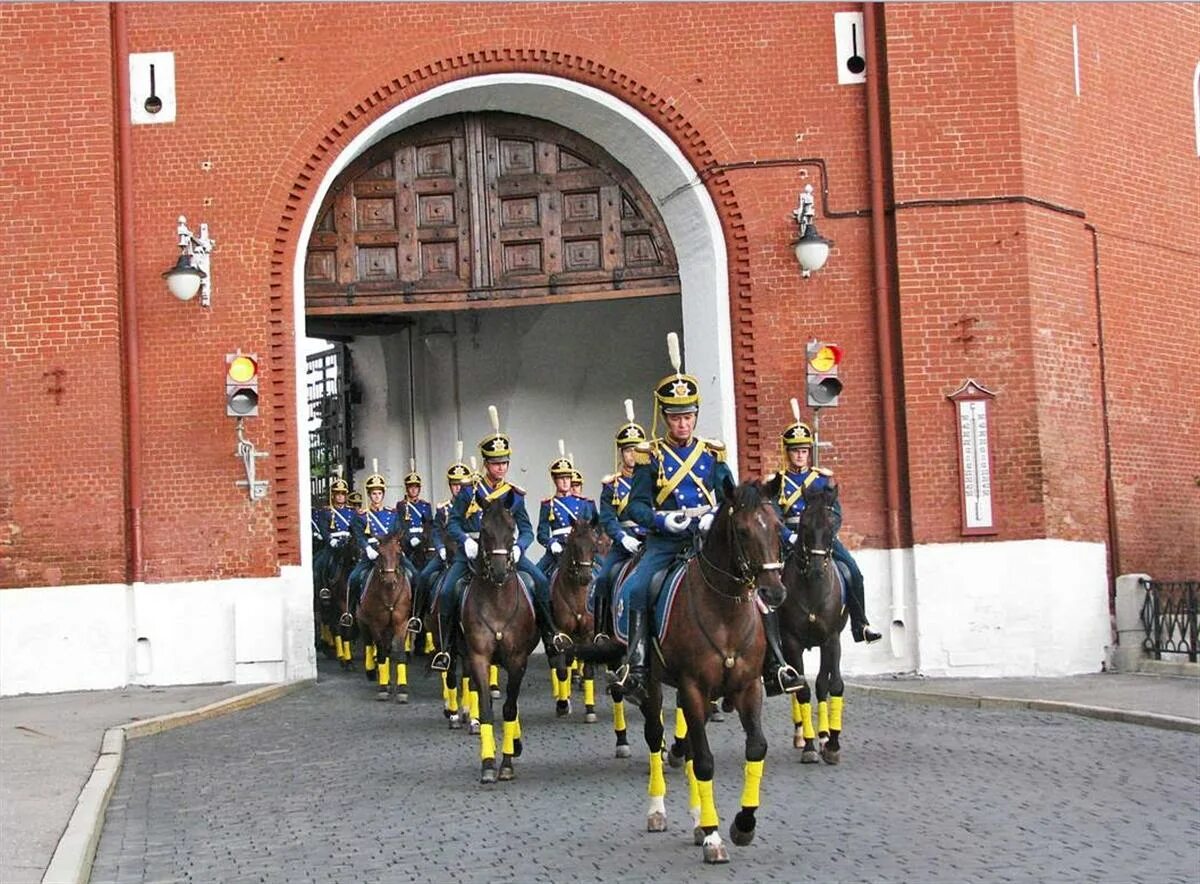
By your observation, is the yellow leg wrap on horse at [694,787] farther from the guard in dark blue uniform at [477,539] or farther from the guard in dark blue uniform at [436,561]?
the guard in dark blue uniform at [436,561]

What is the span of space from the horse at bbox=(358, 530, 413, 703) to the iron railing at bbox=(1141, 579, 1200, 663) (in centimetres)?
869

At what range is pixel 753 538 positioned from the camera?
10.6 metres

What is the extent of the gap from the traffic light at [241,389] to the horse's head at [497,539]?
868 centimetres

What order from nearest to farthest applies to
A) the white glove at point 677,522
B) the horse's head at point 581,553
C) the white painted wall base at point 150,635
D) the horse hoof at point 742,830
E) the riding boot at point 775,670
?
the horse hoof at point 742,830 → the riding boot at point 775,670 → the white glove at point 677,522 → the horse's head at point 581,553 → the white painted wall base at point 150,635

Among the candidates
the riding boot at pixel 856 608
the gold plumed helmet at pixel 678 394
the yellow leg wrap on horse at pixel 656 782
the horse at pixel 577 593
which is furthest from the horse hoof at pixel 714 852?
the horse at pixel 577 593

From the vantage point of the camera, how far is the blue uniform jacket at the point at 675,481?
11961 mm

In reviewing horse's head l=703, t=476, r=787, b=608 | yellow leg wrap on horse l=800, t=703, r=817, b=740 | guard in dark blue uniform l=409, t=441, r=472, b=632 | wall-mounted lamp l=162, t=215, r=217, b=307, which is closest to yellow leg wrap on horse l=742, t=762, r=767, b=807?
horse's head l=703, t=476, r=787, b=608

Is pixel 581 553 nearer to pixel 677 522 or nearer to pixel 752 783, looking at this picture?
pixel 677 522

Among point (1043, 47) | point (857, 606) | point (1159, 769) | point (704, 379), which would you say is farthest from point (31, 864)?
point (1043, 47)

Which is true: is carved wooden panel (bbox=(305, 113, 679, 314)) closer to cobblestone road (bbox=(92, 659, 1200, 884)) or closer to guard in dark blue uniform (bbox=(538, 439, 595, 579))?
guard in dark blue uniform (bbox=(538, 439, 595, 579))

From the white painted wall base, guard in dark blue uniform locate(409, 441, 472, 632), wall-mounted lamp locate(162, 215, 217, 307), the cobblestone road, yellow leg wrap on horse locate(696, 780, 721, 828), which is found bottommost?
the cobblestone road

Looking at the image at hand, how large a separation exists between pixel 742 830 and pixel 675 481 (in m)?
2.30

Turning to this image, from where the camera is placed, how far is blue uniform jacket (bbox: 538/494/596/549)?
20.0 m

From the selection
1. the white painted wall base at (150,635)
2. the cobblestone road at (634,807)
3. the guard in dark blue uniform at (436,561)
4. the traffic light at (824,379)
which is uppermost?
the traffic light at (824,379)
